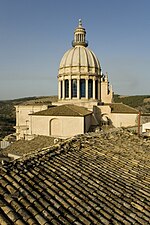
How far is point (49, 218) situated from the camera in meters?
3.25

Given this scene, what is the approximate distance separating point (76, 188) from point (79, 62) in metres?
26.2

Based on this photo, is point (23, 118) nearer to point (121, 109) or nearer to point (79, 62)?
point (79, 62)

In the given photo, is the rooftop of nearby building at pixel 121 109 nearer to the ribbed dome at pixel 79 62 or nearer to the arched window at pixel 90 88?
the arched window at pixel 90 88

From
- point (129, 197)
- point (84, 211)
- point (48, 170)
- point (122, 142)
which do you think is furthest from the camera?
point (122, 142)

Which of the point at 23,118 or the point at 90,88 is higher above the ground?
the point at 90,88

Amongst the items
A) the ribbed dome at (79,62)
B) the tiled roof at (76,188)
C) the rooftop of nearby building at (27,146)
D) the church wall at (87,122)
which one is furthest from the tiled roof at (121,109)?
the tiled roof at (76,188)

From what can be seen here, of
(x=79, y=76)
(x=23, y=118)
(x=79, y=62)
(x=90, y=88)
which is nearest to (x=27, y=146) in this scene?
(x=23, y=118)

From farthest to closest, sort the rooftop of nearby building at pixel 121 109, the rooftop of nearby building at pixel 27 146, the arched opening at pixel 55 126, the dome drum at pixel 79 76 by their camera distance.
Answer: the dome drum at pixel 79 76, the rooftop of nearby building at pixel 121 109, the arched opening at pixel 55 126, the rooftop of nearby building at pixel 27 146

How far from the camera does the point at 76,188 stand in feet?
14.0

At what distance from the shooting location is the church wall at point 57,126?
71.8ft

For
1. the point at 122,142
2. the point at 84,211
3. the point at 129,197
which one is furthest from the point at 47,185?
the point at 122,142

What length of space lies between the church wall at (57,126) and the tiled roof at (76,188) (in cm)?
1530

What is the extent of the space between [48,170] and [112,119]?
23.9 m

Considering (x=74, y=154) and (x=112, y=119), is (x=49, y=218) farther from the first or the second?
(x=112, y=119)
